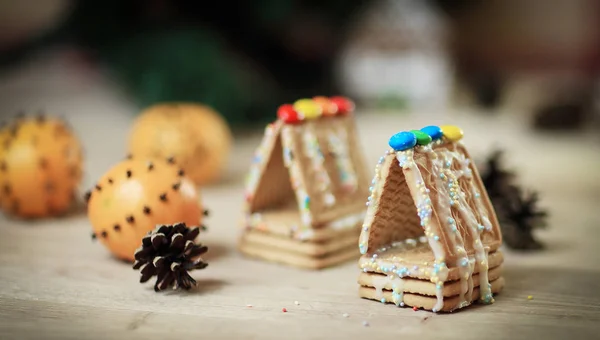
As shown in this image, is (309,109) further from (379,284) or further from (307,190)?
(379,284)

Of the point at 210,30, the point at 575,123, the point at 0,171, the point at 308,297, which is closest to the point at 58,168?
the point at 0,171

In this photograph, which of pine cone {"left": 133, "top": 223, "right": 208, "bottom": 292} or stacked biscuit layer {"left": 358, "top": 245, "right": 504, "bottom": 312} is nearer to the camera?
stacked biscuit layer {"left": 358, "top": 245, "right": 504, "bottom": 312}

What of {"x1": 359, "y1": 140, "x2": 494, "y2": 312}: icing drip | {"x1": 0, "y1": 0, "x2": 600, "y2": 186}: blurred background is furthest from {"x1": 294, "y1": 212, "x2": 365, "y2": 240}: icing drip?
{"x1": 0, "y1": 0, "x2": 600, "y2": 186}: blurred background

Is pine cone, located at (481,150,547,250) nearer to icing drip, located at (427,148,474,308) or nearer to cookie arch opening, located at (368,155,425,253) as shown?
cookie arch opening, located at (368,155,425,253)

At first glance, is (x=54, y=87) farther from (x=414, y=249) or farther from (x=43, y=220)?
(x=414, y=249)

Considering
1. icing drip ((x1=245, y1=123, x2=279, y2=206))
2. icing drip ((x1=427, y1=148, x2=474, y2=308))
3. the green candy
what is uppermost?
icing drip ((x1=245, y1=123, x2=279, y2=206))

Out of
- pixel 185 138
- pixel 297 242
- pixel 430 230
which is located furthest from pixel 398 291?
pixel 185 138
